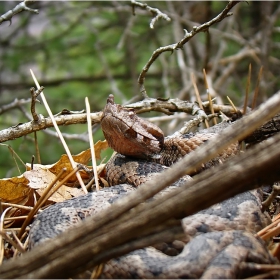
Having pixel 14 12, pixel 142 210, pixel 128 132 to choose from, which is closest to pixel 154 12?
pixel 14 12

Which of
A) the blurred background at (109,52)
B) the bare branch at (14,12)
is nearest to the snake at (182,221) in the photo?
the bare branch at (14,12)

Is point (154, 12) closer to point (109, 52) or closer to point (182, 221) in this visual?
point (182, 221)

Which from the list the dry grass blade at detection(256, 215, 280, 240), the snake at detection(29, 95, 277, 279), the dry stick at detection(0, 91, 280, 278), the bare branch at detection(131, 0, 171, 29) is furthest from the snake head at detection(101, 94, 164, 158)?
the dry stick at detection(0, 91, 280, 278)

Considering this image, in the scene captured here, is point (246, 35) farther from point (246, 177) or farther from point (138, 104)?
point (246, 177)

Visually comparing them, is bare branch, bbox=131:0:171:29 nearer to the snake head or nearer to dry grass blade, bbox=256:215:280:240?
the snake head

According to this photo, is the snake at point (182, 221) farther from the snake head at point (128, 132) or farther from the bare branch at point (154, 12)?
the bare branch at point (154, 12)

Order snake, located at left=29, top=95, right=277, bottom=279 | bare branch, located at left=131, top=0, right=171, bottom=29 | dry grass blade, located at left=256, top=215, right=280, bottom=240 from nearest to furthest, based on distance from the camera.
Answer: snake, located at left=29, top=95, right=277, bottom=279
dry grass blade, located at left=256, top=215, right=280, bottom=240
bare branch, located at left=131, top=0, right=171, bottom=29
